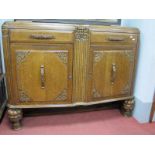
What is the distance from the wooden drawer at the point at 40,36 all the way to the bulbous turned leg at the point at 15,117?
0.60 meters

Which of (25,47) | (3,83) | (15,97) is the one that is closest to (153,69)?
(25,47)

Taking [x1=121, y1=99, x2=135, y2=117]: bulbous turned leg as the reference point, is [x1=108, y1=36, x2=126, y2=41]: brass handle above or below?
above

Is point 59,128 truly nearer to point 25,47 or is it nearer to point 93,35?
point 25,47

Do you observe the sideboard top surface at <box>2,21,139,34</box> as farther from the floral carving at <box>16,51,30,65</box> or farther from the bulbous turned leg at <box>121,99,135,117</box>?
the bulbous turned leg at <box>121,99,135,117</box>

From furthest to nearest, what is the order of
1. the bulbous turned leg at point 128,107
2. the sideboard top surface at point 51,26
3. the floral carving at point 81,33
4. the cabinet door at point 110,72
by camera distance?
the bulbous turned leg at point 128,107 < the cabinet door at point 110,72 < the floral carving at point 81,33 < the sideboard top surface at point 51,26

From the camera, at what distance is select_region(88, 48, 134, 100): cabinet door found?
1.50m

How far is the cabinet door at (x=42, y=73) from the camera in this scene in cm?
136

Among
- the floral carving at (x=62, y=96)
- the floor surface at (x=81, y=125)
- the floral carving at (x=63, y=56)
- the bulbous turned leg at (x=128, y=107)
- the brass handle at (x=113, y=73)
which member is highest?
the floral carving at (x=63, y=56)

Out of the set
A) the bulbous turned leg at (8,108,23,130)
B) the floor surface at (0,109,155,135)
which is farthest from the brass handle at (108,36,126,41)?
the bulbous turned leg at (8,108,23,130)

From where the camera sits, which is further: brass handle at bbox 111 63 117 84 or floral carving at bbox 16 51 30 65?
brass handle at bbox 111 63 117 84

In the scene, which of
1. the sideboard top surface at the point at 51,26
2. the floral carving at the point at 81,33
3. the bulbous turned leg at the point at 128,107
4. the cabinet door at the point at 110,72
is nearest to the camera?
the sideboard top surface at the point at 51,26

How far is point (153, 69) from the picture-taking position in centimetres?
160

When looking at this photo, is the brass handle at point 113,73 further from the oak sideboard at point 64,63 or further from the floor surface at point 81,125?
the floor surface at point 81,125

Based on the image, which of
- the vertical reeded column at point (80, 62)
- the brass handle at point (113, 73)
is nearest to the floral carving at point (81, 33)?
the vertical reeded column at point (80, 62)
